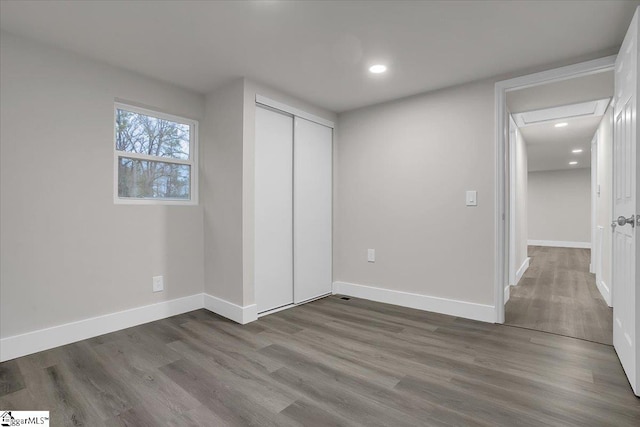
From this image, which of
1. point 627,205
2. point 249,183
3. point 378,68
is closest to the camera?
point 627,205

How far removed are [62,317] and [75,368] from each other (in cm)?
57

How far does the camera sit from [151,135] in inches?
121

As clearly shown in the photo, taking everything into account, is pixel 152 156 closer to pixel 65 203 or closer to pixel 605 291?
pixel 65 203

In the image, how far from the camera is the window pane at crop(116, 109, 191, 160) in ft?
9.37

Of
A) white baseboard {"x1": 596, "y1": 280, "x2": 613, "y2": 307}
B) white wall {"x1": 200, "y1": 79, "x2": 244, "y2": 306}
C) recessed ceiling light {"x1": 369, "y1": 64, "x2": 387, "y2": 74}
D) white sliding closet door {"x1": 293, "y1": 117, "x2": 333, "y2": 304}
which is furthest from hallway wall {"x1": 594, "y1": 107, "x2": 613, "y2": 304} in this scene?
white wall {"x1": 200, "y1": 79, "x2": 244, "y2": 306}

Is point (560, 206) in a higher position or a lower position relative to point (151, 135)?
lower

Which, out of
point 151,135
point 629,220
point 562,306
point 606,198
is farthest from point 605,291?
point 151,135

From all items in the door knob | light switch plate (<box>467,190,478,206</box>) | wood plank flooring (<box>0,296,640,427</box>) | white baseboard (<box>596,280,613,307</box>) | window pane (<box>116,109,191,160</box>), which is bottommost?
wood plank flooring (<box>0,296,640,427</box>)

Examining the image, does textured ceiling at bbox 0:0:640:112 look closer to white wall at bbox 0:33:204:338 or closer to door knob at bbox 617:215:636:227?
white wall at bbox 0:33:204:338

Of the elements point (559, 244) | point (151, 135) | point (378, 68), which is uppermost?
point (378, 68)

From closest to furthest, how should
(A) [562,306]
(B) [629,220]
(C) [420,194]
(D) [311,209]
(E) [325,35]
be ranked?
(B) [629,220]
(E) [325,35]
(C) [420,194]
(A) [562,306]
(D) [311,209]

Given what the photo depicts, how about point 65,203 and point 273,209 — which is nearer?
point 65,203

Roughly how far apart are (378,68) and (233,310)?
254 centimetres

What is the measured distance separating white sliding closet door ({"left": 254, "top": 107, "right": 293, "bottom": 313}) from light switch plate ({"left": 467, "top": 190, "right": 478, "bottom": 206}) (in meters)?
1.78
